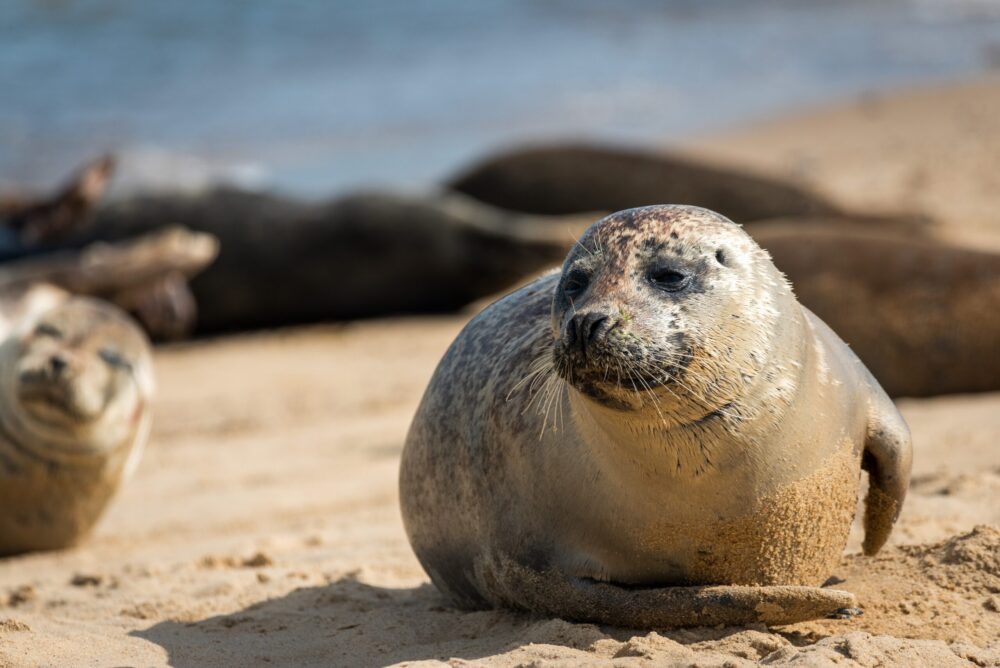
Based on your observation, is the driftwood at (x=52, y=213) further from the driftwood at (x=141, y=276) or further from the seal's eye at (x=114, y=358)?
the seal's eye at (x=114, y=358)

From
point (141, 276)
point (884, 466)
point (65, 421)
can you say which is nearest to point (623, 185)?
point (141, 276)

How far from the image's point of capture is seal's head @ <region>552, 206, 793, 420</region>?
282 cm

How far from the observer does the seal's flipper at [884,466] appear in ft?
11.0

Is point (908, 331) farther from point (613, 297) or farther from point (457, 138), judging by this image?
point (457, 138)

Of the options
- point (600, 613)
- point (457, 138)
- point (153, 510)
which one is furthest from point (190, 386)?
point (457, 138)

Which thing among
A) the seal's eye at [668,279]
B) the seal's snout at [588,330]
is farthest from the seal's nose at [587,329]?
the seal's eye at [668,279]

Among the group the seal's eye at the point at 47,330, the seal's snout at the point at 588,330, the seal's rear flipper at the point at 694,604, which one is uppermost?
the seal's snout at the point at 588,330

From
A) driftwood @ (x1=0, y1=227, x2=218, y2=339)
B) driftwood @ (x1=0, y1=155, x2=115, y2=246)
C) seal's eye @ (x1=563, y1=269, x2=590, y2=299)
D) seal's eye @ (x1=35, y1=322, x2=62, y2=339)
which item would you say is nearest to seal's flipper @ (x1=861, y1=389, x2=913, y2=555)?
seal's eye @ (x1=563, y1=269, x2=590, y2=299)

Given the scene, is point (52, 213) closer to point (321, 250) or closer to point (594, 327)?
point (321, 250)

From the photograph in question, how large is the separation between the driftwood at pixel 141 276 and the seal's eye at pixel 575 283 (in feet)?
19.2

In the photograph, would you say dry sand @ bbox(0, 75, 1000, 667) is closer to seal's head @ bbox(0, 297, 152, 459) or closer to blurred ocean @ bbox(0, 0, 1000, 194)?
seal's head @ bbox(0, 297, 152, 459)

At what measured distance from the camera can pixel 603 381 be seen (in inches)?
111

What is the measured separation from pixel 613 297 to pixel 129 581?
7.51 ft

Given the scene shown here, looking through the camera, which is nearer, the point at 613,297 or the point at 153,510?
the point at 613,297
